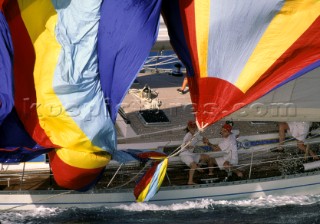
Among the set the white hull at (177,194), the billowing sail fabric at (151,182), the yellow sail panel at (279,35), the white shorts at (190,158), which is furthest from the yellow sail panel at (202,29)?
the white hull at (177,194)

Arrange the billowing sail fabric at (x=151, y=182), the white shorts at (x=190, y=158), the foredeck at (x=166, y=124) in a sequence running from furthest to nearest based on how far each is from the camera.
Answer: the foredeck at (x=166, y=124)
the white shorts at (x=190, y=158)
the billowing sail fabric at (x=151, y=182)

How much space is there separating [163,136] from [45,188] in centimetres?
258

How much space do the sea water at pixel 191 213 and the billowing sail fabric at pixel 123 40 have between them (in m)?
2.18

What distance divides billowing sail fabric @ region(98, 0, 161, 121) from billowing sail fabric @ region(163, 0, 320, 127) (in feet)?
1.96

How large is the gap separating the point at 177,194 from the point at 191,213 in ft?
1.39

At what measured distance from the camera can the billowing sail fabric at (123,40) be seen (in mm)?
11656

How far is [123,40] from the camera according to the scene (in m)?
11.7

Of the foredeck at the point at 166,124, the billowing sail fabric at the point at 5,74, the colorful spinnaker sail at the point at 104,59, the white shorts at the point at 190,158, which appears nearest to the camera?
the billowing sail fabric at the point at 5,74

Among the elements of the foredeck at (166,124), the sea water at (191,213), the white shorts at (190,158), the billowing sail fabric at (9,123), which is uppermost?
the billowing sail fabric at (9,123)

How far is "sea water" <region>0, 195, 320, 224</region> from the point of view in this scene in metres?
12.9

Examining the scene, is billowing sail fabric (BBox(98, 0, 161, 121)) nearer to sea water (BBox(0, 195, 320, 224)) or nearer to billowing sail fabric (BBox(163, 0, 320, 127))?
billowing sail fabric (BBox(163, 0, 320, 127))

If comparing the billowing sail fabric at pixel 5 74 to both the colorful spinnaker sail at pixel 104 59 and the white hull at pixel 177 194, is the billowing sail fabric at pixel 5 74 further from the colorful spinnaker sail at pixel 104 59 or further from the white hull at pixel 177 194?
the white hull at pixel 177 194

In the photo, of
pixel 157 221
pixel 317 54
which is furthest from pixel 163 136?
pixel 317 54

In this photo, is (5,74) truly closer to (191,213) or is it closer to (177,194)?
(177,194)
